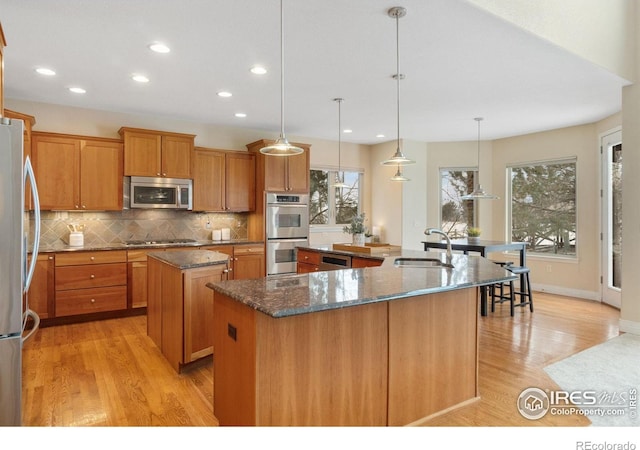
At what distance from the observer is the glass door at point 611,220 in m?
5.46

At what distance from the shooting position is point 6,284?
1909mm

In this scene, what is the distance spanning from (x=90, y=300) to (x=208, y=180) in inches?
84.3

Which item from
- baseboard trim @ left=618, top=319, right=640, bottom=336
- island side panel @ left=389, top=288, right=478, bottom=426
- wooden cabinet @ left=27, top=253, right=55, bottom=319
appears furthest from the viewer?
wooden cabinet @ left=27, top=253, right=55, bottom=319

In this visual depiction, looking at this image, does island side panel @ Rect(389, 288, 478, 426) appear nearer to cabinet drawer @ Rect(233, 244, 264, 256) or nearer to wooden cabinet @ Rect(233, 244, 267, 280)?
wooden cabinet @ Rect(233, 244, 267, 280)

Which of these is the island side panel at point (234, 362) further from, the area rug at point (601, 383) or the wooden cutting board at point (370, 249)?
the wooden cutting board at point (370, 249)

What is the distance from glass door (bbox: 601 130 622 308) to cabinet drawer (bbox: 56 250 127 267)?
643 centimetres

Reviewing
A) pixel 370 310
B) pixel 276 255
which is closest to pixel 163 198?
pixel 276 255

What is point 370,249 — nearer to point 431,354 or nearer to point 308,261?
point 308,261

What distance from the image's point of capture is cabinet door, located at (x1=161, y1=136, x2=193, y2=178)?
5.22m

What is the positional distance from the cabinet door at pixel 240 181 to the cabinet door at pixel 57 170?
6.25ft

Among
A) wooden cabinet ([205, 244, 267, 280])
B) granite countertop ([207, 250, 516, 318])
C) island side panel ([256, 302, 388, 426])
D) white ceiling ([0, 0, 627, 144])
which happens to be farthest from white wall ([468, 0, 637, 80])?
wooden cabinet ([205, 244, 267, 280])
